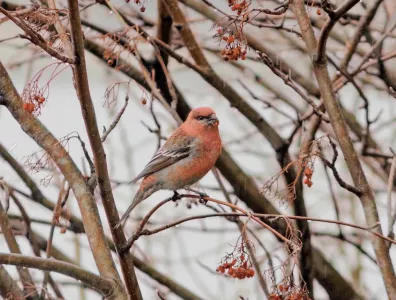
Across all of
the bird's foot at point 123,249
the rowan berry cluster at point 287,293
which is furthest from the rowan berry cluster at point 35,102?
the rowan berry cluster at point 287,293

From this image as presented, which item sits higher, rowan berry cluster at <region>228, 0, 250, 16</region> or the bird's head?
the bird's head

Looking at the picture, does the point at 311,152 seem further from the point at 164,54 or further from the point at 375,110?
the point at 375,110

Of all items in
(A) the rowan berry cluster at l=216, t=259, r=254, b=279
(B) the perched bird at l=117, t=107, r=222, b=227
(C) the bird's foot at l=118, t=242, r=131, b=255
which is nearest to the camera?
(A) the rowan berry cluster at l=216, t=259, r=254, b=279

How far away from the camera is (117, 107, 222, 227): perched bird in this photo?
16.2 ft

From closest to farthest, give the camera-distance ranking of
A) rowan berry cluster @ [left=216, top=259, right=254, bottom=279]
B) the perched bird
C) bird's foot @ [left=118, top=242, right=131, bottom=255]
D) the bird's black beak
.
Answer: rowan berry cluster @ [left=216, top=259, right=254, bottom=279]
bird's foot @ [left=118, top=242, right=131, bottom=255]
the perched bird
the bird's black beak

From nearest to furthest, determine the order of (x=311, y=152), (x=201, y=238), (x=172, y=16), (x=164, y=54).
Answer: (x=311, y=152) < (x=172, y=16) < (x=164, y=54) < (x=201, y=238)

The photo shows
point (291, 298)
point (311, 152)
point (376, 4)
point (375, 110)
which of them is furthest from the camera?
point (375, 110)

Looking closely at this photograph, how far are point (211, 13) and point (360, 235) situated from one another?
6.14ft

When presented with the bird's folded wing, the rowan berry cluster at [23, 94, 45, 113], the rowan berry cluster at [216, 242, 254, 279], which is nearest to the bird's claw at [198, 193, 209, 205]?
the rowan berry cluster at [216, 242, 254, 279]

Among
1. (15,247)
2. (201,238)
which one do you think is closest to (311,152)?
(15,247)

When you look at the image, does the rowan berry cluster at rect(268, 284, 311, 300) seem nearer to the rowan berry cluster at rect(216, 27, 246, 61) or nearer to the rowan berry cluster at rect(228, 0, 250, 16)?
the rowan berry cluster at rect(216, 27, 246, 61)

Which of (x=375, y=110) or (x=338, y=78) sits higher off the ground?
(x=375, y=110)

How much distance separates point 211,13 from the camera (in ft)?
17.5

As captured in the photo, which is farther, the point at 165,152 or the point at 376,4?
the point at 165,152
